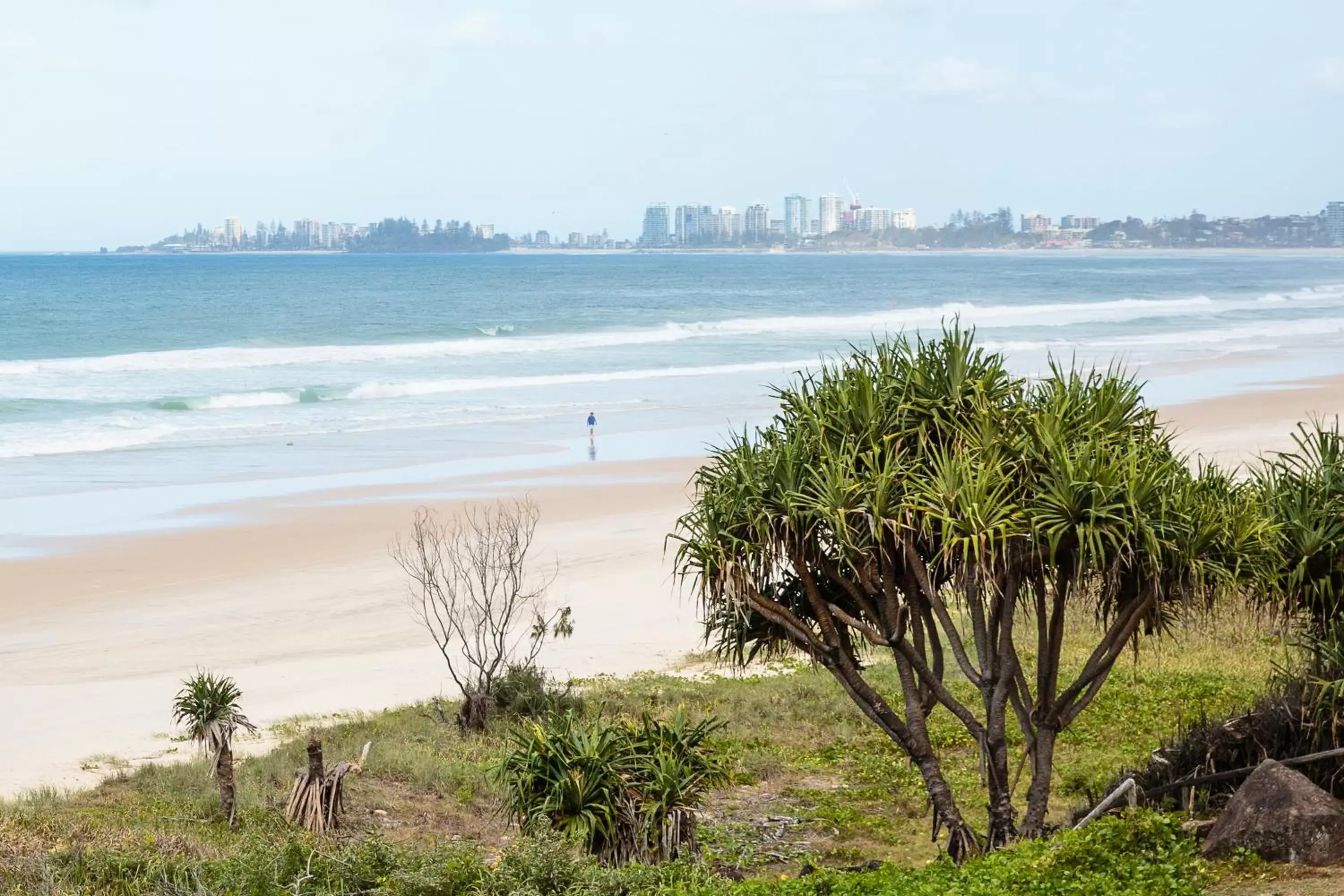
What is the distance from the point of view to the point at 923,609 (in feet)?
38.8

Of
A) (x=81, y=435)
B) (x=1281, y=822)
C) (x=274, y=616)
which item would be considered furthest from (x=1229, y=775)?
(x=81, y=435)

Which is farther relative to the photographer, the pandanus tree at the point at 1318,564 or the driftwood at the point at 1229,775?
the pandanus tree at the point at 1318,564

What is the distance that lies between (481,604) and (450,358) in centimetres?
4364

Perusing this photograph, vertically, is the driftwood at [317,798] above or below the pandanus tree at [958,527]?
below

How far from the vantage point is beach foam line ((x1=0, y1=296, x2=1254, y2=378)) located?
6175cm

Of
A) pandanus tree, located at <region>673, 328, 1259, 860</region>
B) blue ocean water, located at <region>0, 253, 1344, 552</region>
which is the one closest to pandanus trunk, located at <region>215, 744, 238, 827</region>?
pandanus tree, located at <region>673, 328, 1259, 860</region>

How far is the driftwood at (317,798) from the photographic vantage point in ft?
40.5

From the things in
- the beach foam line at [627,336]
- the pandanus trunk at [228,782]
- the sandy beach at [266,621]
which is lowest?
the sandy beach at [266,621]

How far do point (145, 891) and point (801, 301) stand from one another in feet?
334

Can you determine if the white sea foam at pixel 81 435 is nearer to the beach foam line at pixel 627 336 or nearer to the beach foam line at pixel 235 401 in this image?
the beach foam line at pixel 235 401

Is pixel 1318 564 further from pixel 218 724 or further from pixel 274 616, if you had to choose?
pixel 274 616

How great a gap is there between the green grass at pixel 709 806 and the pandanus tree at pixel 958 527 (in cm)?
155

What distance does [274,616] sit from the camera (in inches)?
849

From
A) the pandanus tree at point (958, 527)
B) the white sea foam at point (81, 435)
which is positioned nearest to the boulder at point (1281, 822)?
the pandanus tree at point (958, 527)
